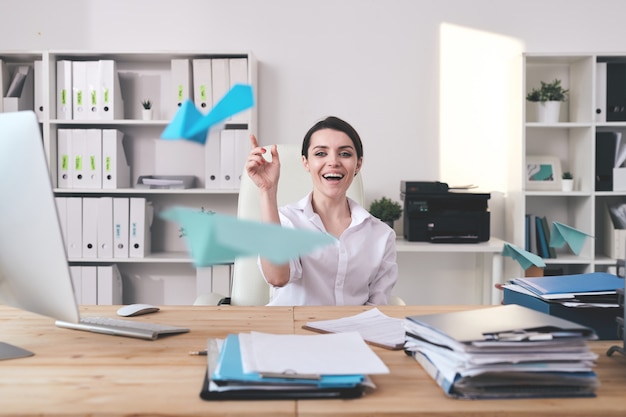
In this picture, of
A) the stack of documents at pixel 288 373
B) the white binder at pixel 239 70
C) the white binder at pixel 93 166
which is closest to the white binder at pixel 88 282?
the white binder at pixel 93 166

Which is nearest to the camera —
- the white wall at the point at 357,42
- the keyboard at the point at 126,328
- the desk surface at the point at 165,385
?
the desk surface at the point at 165,385

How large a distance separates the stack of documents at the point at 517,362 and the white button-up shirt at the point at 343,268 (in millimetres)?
982

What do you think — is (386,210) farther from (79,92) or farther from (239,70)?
(79,92)

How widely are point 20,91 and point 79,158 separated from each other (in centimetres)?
51

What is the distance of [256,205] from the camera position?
228cm

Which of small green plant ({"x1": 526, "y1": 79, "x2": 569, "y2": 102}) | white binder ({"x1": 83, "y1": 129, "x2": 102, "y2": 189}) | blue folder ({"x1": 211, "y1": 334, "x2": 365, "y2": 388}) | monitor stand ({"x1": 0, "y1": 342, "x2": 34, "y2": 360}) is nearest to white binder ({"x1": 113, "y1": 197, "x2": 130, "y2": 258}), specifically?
white binder ({"x1": 83, "y1": 129, "x2": 102, "y2": 189})

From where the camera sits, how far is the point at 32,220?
1.10m

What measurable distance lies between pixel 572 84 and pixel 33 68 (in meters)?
3.05

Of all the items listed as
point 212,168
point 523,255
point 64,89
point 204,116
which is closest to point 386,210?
point 212,168

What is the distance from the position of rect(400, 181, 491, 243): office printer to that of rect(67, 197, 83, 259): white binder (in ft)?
5.69

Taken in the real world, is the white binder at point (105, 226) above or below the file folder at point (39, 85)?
below

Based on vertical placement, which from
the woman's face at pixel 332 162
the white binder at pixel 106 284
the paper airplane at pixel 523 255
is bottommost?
the white binder at pixel 106 284

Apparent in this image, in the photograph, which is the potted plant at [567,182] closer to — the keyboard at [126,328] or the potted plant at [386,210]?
the potted plant at [386,210]

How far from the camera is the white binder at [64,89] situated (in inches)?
144
